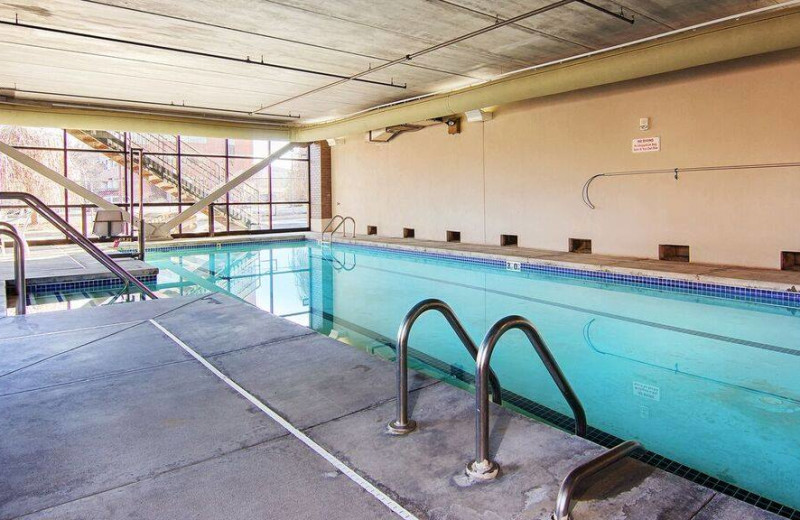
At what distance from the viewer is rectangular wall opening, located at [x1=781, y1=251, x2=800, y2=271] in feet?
21.3

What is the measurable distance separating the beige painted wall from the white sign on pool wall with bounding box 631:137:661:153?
0.21ft

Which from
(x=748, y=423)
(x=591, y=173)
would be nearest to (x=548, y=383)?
(x=748, y=423)

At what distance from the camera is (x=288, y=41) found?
257 inches

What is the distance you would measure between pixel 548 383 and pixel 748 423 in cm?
114

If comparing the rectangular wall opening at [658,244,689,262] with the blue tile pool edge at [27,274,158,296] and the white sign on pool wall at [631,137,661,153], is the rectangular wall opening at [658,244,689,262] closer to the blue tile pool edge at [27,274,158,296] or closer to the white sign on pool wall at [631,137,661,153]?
the white sign on pool wall at [631,137,661,153]

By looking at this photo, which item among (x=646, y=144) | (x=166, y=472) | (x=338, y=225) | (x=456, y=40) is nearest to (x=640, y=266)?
(x=646, y=144)

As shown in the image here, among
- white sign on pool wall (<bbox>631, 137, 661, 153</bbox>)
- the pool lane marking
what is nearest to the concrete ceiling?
white sign on pool wall (<bbox>631, 137, 661, 153</bbox>)

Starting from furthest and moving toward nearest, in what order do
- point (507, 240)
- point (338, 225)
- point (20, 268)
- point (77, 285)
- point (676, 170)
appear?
point (338, 225)
point (507, 240)
point (676, 170)
point (77, 285)
point (20, 268)

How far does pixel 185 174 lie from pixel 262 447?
1367 centimetres

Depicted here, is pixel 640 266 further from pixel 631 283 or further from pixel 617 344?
pixel 617 344

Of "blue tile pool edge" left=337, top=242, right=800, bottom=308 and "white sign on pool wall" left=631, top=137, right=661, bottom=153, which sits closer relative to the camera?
"blue tile pool edge" left=337, top=242, right=800, bottom=308

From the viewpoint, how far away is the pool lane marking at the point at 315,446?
172 cm

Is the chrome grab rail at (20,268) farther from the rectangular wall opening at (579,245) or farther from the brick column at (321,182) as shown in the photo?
the brick column at (321,182)

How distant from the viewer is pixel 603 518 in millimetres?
1628
